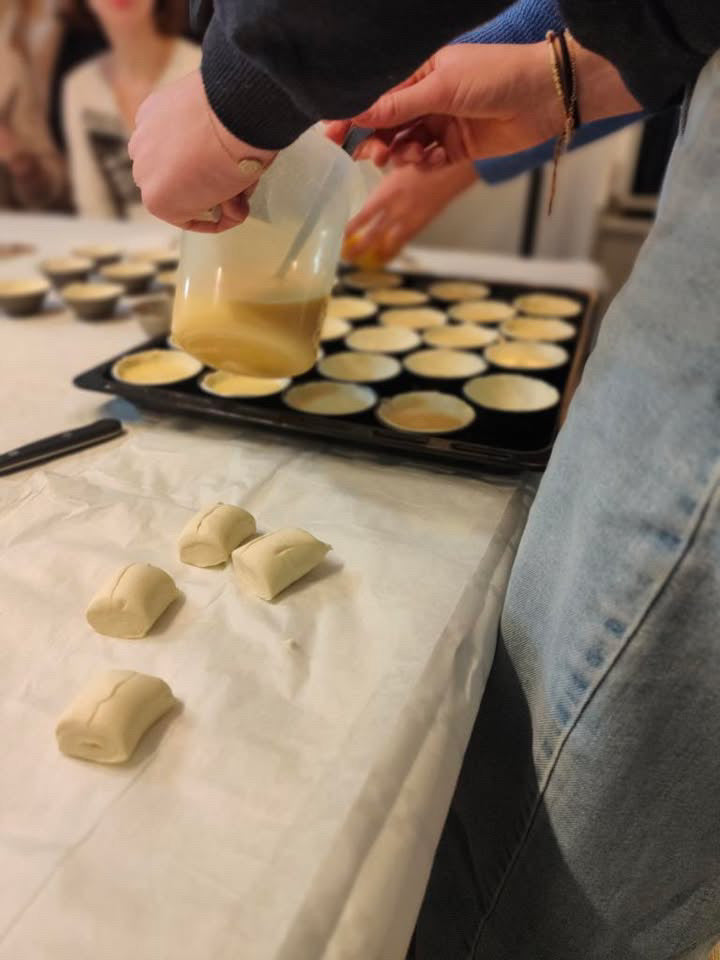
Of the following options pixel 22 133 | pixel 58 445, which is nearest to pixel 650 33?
pixel 58 445

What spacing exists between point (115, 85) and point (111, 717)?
2.75 meters

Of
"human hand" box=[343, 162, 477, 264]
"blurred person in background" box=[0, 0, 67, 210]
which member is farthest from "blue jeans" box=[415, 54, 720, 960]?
"blurred person in background" box=[0, 0, 67, 210]

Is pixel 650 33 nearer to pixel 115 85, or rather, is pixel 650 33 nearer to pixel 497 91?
pixel 497 91

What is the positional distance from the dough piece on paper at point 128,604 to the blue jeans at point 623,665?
32 cm

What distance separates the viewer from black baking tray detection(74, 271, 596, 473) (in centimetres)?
88

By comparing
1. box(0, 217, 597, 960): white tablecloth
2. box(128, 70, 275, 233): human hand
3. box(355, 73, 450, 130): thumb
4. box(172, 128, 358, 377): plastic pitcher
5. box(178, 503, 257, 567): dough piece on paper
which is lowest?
box(0, 217, 597, 960): white tablecloth

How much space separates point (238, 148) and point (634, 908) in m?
0.75

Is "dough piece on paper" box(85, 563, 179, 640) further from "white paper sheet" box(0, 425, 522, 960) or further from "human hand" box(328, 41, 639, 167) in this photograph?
"human hand" box(328, 41, 639, 167)

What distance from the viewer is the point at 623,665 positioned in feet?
1.80

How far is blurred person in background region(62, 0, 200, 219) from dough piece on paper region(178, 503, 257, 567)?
2.05m

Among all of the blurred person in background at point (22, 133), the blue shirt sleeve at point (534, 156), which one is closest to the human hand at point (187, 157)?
the blue shirt sleeve at point (534, 156)

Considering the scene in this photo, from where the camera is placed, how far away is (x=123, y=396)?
101 cm

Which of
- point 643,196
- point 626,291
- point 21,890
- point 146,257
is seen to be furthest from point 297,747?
point 643,196

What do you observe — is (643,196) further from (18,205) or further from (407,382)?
(18,205)
